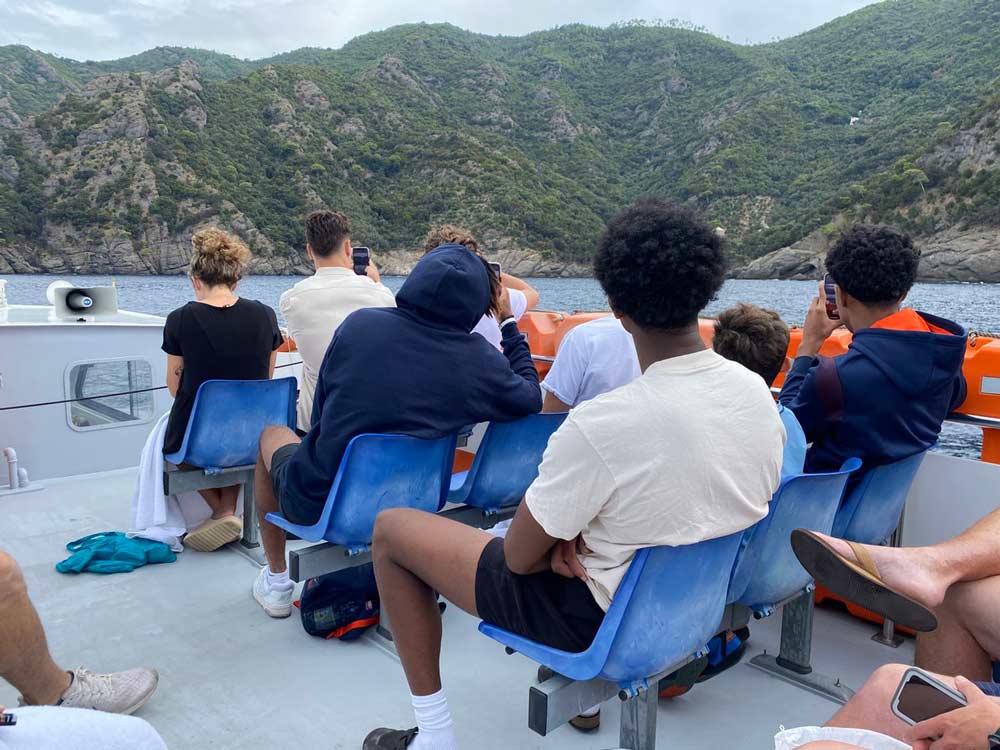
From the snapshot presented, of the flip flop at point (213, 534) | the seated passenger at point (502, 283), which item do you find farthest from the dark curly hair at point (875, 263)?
the flip flop at point (213, 534)

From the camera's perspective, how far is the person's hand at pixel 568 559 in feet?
5.24

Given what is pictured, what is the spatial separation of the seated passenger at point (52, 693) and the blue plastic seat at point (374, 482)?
72 centimetres

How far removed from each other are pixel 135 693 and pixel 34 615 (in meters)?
0.48

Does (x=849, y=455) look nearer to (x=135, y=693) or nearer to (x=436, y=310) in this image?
(x=436, y=310)

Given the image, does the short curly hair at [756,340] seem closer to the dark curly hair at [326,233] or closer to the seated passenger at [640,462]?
the seated passenger at [640,462]

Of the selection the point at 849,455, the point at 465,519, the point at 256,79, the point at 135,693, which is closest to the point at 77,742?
the point at 135,693

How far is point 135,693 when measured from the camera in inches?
94.5

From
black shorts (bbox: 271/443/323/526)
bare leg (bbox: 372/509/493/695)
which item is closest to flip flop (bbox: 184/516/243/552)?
black shorts (bbox: 271/443/323/526)

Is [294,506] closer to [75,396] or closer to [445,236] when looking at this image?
[445,236]

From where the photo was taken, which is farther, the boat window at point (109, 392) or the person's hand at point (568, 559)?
the boat window at point (109, 392)

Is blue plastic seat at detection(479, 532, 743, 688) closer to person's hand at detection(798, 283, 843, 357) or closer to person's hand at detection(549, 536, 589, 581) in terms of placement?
person's hand at detection(549, 536, 589, 581)

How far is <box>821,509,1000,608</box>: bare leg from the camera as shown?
1.84 m

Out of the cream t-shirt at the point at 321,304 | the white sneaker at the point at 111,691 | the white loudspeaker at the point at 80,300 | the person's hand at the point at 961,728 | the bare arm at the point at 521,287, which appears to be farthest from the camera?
the white loudspeaker at the point at 80,300

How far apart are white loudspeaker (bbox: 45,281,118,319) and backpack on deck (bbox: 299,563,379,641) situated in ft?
13.9
